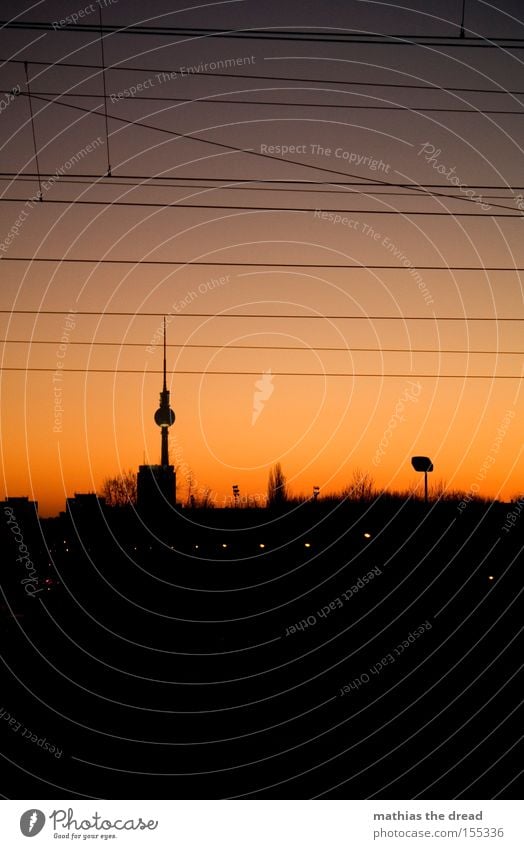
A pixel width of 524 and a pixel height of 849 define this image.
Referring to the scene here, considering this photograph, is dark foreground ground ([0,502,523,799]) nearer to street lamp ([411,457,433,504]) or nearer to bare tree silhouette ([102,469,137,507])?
street lamp ([411,457,433,504])

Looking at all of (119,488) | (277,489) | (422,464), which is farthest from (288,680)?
(119,488)

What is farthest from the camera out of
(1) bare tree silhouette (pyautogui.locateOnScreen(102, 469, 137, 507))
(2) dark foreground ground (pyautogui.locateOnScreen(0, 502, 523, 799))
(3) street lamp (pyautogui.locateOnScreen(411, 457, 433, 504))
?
(1) bare tree silhouette (pyautogui.locateOnScreen(102, 469, 137, 507))

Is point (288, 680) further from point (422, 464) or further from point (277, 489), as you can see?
point (277, 489)

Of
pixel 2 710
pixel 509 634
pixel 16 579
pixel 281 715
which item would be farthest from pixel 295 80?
pixel 16 579

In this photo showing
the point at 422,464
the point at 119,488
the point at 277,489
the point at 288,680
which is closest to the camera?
the point at 288,680

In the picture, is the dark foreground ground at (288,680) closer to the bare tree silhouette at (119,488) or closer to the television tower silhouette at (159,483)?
the television tower silhouette at (159,483)

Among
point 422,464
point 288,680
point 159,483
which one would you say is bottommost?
point 288,680

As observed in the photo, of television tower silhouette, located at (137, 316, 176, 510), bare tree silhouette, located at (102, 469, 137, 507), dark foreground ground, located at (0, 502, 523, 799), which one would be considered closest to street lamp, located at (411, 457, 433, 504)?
dark foreground ground, located at (0, 502, 523, 799)

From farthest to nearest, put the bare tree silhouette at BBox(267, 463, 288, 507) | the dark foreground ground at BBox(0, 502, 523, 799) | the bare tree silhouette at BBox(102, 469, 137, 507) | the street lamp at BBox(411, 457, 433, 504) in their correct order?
the bare tree silhouette at BBox(102, 469, 137, 507)
the bare tree silhouette at BBox(267, 463, 288, 507)
the street lamp at BBox(411, 457, 433, 504)
the dark foreground ground at BBox(0, 502, 523, 799)

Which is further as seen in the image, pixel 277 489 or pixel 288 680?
pixel 277 489
